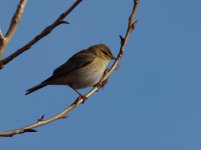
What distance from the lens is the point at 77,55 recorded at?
1118cm

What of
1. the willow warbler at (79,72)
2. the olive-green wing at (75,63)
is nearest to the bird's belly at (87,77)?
the willow warbler at (79,72)

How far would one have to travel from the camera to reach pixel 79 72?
10.3 metres

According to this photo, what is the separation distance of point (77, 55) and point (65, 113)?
7.01 m

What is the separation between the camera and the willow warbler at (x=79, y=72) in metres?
10.0

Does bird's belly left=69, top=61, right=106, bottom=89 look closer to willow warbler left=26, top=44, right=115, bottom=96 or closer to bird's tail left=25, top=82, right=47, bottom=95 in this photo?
willow warbler left=26, top=44, right=115, bottom=96

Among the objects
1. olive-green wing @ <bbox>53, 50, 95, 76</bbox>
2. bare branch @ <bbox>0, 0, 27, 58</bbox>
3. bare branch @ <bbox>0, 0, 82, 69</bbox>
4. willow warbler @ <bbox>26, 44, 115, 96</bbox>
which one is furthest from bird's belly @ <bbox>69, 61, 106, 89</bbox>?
bare branch @ <bbox>0, 0, 82, 69</bbox>

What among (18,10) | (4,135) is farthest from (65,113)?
(18,10)

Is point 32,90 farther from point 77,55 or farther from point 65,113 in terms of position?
point 65,113

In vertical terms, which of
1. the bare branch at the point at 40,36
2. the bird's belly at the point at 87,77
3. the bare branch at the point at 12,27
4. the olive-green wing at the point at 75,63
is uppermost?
the olive-green wing at the point at 75,63

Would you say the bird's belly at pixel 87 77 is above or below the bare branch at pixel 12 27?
above

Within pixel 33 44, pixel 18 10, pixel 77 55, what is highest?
pixel 77 55

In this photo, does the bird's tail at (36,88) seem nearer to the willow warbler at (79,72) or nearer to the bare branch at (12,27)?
the willow warbler at (79,72)

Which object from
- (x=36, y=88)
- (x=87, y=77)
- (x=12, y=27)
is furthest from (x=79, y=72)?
(x=12, y=27)

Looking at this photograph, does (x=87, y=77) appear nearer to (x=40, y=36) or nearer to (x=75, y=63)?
(x=75, y=63)
